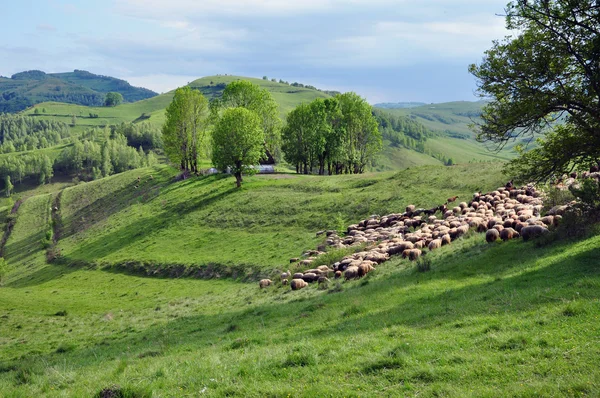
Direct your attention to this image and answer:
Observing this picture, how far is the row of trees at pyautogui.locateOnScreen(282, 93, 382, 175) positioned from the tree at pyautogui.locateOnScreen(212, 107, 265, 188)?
15.4 metres

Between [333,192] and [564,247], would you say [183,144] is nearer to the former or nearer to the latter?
[333,192]

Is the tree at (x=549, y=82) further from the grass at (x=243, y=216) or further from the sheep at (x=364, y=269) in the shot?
the grass at (x=243, y=216)

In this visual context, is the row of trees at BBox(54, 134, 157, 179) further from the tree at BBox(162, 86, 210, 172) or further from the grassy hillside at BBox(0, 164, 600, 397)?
the grassy hillside at BBox(0, 164, 600, 397)

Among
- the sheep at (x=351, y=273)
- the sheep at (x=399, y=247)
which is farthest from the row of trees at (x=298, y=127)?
the sheep at (x=351, y=273)

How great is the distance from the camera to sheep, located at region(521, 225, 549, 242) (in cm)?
2399

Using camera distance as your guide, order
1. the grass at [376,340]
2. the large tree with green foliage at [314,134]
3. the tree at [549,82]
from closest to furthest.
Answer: the grass at [376,340] → the tree at [549,82] → the large tree with green foliage at [314,134]

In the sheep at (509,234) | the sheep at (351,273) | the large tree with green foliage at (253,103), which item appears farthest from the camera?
the large tree with green foliage at (253,103)

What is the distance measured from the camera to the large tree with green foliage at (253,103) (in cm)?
8869

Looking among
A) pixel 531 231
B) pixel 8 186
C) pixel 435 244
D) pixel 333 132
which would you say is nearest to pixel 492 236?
pixel 531 231

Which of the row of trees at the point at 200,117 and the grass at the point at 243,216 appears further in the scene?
the row of trees at the point at 200,117

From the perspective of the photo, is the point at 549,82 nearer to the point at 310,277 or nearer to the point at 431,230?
the point at 431,230

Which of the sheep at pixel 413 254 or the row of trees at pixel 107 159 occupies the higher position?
the row of trees at pixel 107 159

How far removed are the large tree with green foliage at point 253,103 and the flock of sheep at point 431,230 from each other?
166ft

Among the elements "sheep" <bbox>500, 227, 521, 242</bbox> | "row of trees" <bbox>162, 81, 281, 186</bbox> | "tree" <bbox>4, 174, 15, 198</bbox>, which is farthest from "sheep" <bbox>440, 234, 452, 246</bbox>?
"tree" <bbox>4, 174, 15, 198</bbox>
